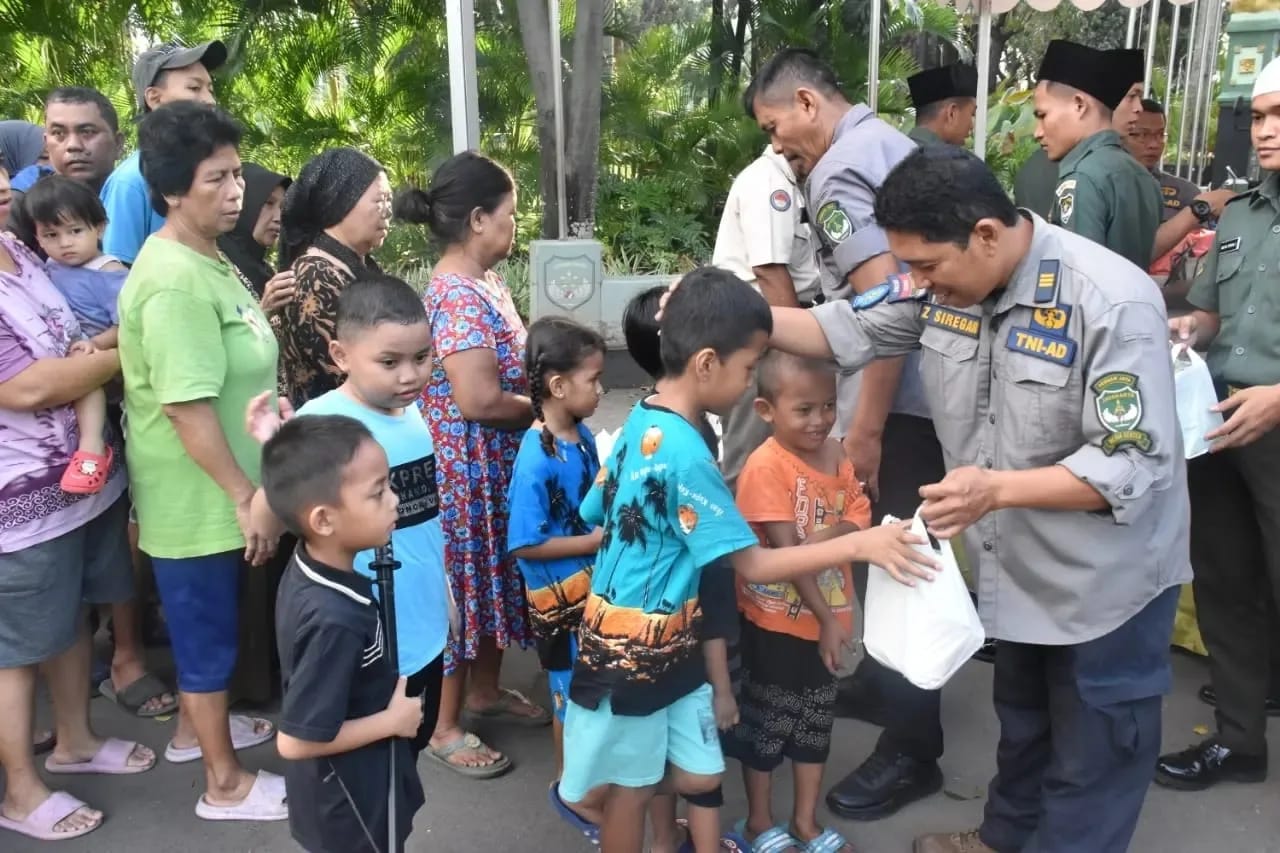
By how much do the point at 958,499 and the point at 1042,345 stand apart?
0.38 metres

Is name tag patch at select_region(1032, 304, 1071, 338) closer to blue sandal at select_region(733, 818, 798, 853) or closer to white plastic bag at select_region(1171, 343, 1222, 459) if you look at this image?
white plastic bag at select_region(1171, 343, 1222, 459)

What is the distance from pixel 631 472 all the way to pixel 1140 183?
82.7 inches

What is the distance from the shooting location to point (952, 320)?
7.10 feet

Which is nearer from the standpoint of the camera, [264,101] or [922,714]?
[922,714]

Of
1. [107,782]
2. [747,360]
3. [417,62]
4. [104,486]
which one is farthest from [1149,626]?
[417,62]

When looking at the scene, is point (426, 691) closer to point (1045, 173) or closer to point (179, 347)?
point (179, 347)

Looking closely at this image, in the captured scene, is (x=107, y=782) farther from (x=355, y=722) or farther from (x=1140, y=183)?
(x=1140, y=183)

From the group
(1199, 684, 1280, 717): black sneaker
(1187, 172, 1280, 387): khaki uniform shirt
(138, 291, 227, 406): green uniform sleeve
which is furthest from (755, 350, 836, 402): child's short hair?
(1199, 684, 1280, 717): black sneaker

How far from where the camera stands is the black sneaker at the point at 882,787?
2738mm

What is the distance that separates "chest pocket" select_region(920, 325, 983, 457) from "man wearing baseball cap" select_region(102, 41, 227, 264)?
8.02ft

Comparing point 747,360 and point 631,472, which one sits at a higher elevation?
point 747,360

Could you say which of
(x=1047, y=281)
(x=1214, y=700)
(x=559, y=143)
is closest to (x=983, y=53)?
(x=559, y=143)

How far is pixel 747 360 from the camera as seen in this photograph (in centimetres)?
204

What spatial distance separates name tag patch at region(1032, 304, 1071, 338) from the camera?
195 centimetres
